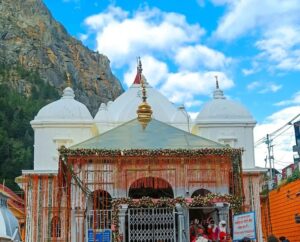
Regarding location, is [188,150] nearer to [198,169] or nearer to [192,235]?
[198,169]

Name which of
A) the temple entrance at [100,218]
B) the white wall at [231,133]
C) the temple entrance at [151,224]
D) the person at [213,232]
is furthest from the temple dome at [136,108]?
the temple entrance at [151,224]

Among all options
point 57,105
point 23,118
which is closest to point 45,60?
point 23,118

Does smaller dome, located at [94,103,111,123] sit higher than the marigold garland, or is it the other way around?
smaller dome, located at [94,103,111,123]

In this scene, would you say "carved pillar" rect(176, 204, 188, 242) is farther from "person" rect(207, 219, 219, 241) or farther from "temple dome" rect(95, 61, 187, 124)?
"temple dome" rect(95, 61, 187, 124)

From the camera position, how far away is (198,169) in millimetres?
13742

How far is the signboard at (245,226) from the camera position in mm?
10797

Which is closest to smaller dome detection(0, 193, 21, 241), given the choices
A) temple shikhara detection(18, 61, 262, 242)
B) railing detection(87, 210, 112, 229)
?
temple shikhara detection(18, 61, 262, 242)

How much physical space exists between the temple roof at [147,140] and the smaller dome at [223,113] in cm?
756

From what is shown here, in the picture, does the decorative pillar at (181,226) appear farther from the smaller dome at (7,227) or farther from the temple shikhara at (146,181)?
the smaller dome at (7,227)

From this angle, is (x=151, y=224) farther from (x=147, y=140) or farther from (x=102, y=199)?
(x=147, y=140)

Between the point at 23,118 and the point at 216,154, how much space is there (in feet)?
174

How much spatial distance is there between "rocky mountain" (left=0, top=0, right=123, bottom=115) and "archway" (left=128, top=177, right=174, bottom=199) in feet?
223

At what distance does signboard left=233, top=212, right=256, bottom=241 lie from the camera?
10.8 metres

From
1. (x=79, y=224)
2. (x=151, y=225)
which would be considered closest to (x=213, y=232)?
(x=151, y=225)
